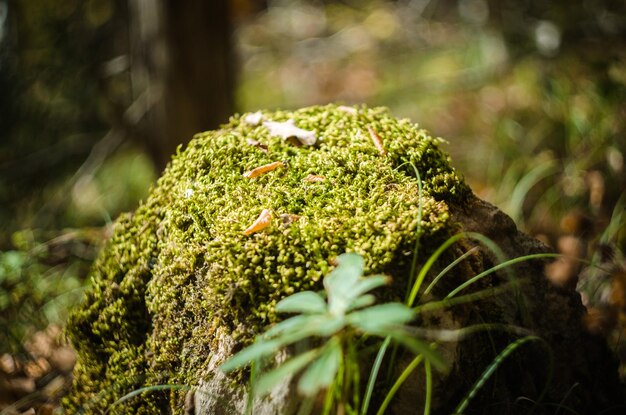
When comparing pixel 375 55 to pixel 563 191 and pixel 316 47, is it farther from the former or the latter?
pixel 563 191

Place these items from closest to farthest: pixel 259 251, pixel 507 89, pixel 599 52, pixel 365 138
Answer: pixel 259 251 → pixel 365 138 → pixel 599 52 → pixel 507 89

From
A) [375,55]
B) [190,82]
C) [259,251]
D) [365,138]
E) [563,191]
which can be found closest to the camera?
[259,251]

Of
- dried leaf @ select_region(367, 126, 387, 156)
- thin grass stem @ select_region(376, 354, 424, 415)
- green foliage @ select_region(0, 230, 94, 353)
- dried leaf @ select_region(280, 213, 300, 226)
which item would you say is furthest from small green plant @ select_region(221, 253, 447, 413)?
green foliage @ select_region(0, 230, 94, 353)

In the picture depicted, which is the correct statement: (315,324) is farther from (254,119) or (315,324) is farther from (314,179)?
(254,119)

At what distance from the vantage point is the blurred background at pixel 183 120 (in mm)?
2564

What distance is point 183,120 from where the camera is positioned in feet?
12.7

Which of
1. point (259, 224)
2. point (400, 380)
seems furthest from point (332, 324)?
point (259, 224)

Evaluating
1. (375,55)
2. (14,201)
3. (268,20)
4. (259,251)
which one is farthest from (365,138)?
(268,20)

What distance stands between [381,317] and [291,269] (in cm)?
43

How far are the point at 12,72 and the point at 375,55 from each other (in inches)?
172

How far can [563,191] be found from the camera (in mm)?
3166

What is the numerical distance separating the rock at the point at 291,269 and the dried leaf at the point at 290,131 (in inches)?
1.0

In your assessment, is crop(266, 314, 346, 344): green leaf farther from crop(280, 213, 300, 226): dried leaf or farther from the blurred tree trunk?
the blurred tree trunk

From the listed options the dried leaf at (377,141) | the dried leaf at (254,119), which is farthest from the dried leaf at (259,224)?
the dried leaf at (254,119)
